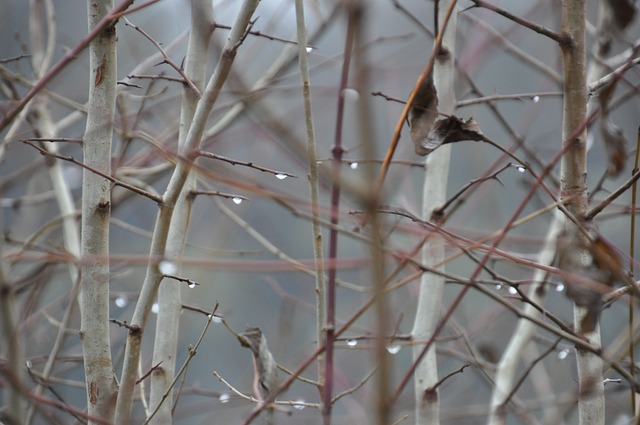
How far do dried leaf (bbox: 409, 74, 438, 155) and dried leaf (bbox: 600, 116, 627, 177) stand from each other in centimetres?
27

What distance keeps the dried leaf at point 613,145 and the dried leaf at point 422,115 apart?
0.87 ft

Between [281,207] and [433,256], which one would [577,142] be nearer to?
[433,256]

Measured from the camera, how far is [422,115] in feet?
3.64

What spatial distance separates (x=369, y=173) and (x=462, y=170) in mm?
3342

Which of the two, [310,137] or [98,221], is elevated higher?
[310,137]

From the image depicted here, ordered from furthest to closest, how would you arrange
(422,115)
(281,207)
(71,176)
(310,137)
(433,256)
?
1. (71,176)
2. (281,207)
3. (433,256)
4. (310,137)
5. (422,115)

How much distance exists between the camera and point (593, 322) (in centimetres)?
100

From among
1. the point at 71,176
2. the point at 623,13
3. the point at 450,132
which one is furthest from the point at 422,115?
the point at 71,176

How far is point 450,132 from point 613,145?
0.26m

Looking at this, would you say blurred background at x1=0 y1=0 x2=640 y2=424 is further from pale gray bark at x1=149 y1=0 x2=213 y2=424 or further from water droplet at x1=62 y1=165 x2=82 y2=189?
pale gray bark at x1=149 y1=0 x2=213 y2=424

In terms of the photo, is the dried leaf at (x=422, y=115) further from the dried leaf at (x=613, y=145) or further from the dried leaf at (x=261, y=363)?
the dried leaf at (x=261, y=363)

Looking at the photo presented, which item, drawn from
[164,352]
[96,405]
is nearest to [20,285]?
[164,352]

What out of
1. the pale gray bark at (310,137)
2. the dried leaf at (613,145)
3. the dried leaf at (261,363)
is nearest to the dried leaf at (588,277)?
the dried leaf at (613,145)

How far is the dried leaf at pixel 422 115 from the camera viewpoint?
1081 millimetres
